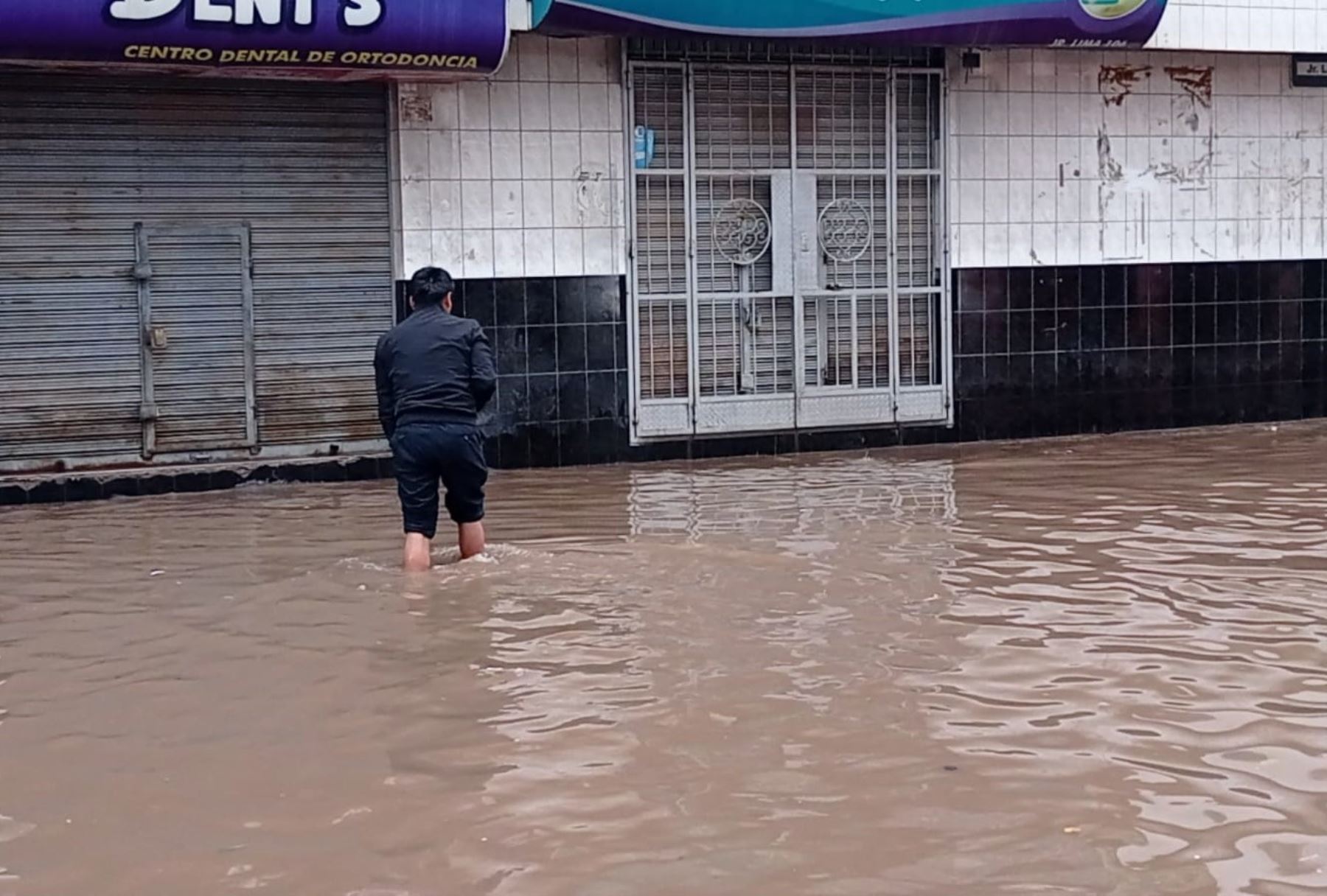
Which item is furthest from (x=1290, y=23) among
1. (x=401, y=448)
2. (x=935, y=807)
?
(x=935, y=807)

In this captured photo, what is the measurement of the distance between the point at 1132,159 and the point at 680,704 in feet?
30.9

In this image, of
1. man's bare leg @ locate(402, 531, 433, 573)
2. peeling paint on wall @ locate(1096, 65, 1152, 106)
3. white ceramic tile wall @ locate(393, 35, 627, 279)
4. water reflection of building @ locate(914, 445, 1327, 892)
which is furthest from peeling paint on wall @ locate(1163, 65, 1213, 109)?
man's bare leg @ locate(402, 531, 433, 573)

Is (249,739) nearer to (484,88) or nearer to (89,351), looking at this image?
(89,351)

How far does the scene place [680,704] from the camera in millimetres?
5879

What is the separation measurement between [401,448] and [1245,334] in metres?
8.65

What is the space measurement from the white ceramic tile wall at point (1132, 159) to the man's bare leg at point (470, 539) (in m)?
6.06

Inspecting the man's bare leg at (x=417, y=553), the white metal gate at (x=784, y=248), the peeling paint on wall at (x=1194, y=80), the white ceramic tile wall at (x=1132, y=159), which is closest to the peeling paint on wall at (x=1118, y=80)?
the white ceramic tile wall at (x=1132, y=159)

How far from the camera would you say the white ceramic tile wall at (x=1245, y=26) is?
13508mm

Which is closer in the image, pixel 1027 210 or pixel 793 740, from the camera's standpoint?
pixel 793 740

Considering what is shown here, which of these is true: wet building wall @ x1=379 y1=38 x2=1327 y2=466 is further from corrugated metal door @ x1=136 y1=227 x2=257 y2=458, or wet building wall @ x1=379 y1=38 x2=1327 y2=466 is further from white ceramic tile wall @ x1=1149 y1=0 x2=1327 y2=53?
corrugated metal door @ x1=136 y1=227 x2=257 y2=458

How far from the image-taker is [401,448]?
8367 millimetres

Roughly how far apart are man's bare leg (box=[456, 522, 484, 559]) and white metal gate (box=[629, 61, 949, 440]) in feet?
13.8

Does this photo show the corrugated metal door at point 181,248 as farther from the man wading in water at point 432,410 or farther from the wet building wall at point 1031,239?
the man wading in water at point 432,410

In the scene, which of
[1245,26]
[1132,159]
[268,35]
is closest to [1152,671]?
[268,35]
